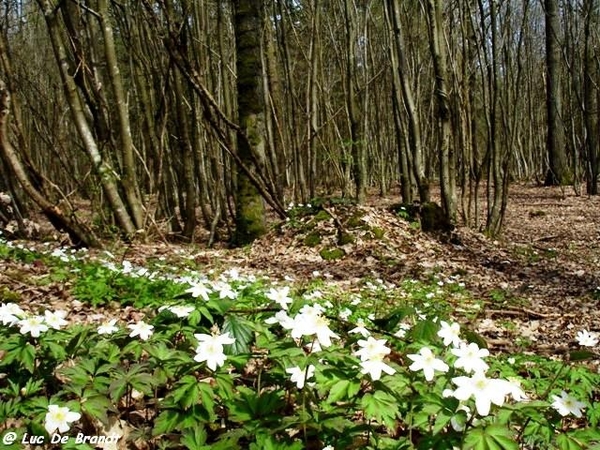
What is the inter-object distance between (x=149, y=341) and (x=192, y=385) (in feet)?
1.26

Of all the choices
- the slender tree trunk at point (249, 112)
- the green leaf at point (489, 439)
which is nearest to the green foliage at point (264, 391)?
the green leaf at point (489, 439)

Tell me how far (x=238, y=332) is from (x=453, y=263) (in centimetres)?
572

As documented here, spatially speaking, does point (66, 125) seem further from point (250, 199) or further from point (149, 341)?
point (149, 341)

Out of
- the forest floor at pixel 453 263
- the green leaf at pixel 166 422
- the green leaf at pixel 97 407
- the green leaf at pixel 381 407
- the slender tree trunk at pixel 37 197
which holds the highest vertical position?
the slender tree trunk at pixel 37 197

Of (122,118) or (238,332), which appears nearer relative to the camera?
(238,332)

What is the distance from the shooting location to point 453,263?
7215 millimetres

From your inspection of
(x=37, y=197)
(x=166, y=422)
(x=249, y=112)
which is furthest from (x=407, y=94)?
(x=166, y=422)

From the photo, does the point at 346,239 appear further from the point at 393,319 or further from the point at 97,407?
the point at 97,407

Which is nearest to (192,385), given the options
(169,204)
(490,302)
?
(490,302)

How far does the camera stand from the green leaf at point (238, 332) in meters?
1.97

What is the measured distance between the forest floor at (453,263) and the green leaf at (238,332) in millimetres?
2424

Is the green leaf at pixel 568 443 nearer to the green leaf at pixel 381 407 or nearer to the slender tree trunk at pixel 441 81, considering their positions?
the green leaf at pixel 381 407

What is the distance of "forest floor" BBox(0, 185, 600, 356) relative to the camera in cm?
442

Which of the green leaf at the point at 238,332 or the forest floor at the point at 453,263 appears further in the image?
the forest floor at the point at 453,263
